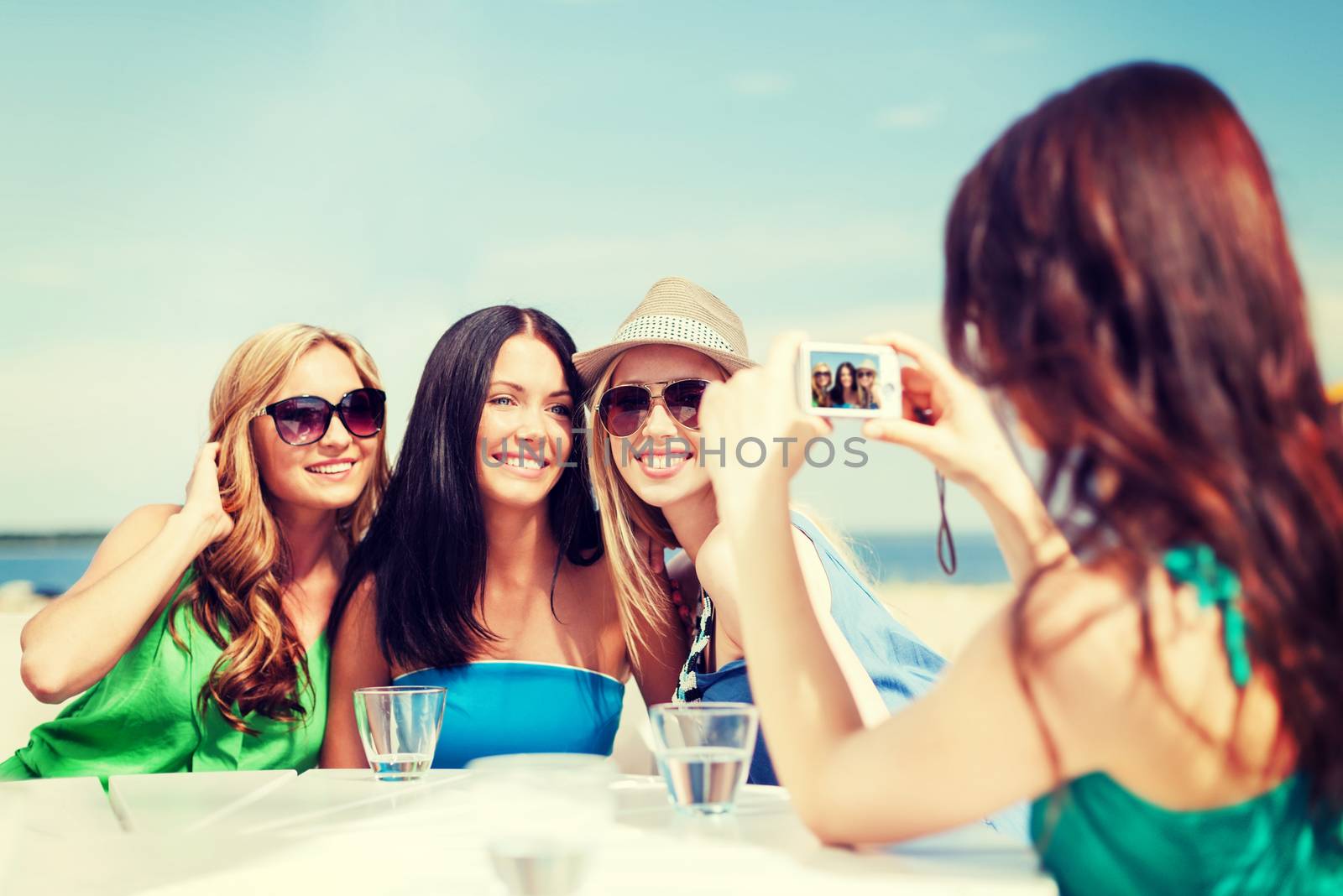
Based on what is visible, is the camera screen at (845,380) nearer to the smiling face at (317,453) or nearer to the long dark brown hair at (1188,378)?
the long dark brown hair at (1188,378)

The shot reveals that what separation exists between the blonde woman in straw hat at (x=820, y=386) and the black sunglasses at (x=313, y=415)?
2176 millimetres

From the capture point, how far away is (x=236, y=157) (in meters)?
32.4

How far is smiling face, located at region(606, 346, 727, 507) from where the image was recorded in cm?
326

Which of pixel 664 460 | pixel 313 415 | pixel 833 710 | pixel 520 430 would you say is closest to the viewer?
pixel 833 710

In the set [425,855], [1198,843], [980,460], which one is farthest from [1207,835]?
[425,855]

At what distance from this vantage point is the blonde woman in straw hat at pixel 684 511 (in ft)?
9.57

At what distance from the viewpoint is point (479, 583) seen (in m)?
3.60

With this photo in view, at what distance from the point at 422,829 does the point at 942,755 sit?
36.1 inches

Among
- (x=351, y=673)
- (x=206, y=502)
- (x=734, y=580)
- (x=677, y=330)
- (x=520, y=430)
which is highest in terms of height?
(x=677, y=330)

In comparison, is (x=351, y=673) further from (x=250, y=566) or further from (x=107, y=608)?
(x=107, y=608)

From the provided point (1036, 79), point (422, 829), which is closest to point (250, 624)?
point (422, 829)

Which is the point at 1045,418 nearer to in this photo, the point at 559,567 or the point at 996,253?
the point at 996,253

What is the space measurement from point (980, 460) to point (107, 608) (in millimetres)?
2454

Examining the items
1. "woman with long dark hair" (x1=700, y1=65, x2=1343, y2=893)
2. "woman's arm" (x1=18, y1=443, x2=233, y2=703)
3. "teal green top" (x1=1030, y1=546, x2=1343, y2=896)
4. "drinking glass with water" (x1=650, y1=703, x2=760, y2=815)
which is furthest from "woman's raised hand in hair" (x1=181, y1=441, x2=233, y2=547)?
"teal green top" (x1=1030, y1=546, x2=1343, y2=896)
